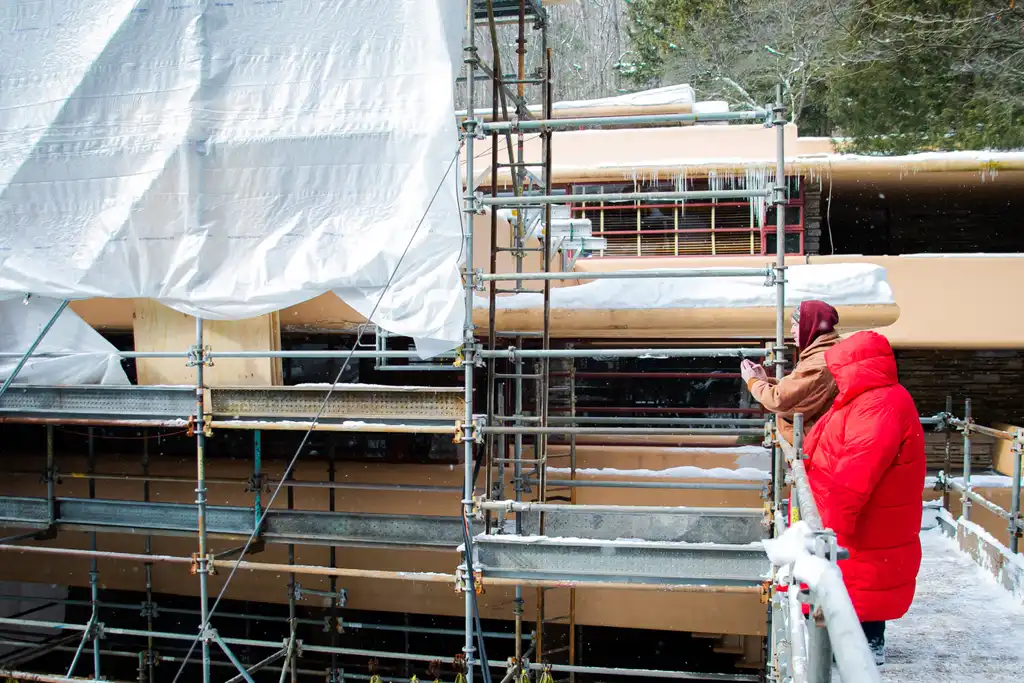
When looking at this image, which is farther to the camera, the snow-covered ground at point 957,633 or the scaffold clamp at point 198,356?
the scaffold clamp at point 198,356

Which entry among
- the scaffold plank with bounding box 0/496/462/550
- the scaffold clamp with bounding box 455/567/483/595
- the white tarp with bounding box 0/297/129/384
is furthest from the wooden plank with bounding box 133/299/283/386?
the scaffold clamp with bounding box 455/567/483/595

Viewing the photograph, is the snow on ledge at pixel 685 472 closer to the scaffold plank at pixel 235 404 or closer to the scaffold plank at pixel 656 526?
the scaffold plank at pixel 656 526

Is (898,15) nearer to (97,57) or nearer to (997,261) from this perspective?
(997,261)

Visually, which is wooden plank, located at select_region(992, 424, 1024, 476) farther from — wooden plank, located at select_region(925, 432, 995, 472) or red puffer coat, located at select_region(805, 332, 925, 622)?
red puffer coat, located at select_region(805, 332, 925, 622)

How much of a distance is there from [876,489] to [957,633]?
5.13ft

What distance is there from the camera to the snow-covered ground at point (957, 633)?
13.2ft

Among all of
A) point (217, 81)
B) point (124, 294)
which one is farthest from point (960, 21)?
point (124, 294)

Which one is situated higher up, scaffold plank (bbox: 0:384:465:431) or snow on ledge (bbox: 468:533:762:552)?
scaffold plank (bbox: 0:384:465:431)

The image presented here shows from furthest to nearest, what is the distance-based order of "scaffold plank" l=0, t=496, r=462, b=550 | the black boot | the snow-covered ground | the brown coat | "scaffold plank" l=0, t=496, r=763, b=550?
"scaffold plank" l=0, t=496, r=462, b=550
"scaffold plank" l=0, t=496, r=763, b=550
the brown coat
the snow-covered ground
the black boot

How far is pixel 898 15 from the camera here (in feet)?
42.1

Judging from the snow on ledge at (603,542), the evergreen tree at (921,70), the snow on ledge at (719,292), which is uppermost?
the evergreen tree at (921,70)

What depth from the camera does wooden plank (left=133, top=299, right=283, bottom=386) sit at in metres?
7.22

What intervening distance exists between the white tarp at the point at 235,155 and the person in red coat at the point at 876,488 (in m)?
A: 2.55

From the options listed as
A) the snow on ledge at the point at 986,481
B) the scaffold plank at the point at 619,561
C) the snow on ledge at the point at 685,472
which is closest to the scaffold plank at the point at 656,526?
the scaffold plank at the point at 619,561
